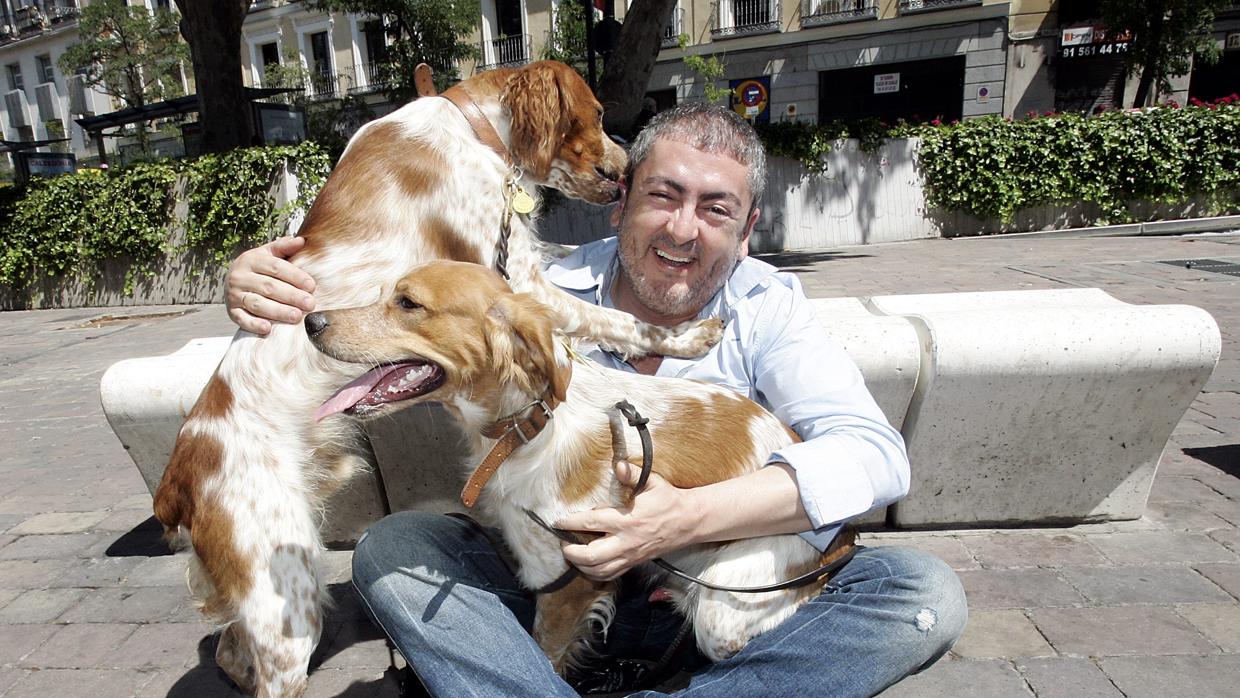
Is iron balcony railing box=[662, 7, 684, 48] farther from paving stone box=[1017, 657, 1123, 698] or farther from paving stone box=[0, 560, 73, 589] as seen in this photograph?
paving stone box=[1017, 657, 1123, 698]

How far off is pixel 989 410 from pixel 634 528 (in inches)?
76.9

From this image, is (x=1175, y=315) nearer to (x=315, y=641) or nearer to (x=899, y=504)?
(x=899, y=504)

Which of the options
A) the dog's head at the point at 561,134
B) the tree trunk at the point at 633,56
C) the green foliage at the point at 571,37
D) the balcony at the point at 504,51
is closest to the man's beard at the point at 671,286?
the dog's head at the point at 561,134

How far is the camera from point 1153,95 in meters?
18.2

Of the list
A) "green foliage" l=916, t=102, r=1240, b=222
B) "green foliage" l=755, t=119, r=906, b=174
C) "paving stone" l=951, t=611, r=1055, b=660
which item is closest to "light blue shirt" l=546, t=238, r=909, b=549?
"paving stone" l=951, t=611, r=1055, b=660

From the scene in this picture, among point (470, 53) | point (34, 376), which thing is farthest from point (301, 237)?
point (470, 53)

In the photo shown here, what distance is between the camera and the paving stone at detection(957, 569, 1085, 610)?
9.30 feet

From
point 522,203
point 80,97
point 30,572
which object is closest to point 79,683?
point 30,572

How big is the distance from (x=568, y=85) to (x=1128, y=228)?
14.3 m

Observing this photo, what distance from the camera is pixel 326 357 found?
2.21 m

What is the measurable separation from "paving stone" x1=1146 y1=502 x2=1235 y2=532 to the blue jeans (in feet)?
6.71

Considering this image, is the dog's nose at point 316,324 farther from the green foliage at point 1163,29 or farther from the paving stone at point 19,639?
the green foliage at point 1163,29

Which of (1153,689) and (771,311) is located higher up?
(771,311)

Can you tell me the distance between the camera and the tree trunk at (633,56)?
9977mm
